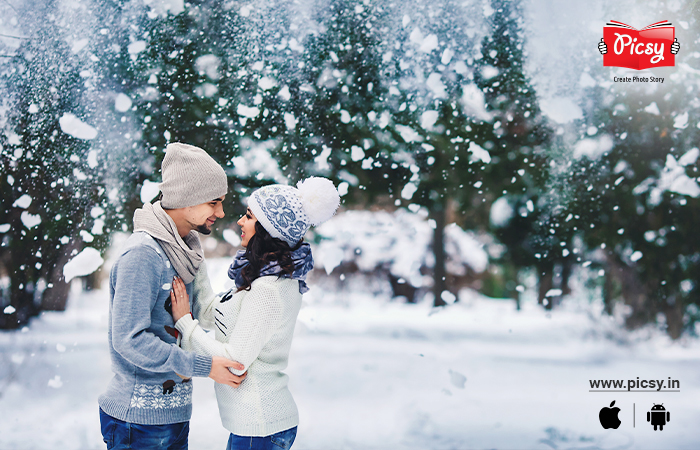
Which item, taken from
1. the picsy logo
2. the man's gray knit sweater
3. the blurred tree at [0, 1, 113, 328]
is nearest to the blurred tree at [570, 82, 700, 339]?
the picsy logo

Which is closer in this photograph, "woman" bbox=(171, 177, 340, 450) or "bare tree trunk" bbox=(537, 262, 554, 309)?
"woman" bbox=(171, 177, 340, 450)

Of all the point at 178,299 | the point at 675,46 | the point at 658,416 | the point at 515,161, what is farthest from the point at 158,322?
the point at 675,46

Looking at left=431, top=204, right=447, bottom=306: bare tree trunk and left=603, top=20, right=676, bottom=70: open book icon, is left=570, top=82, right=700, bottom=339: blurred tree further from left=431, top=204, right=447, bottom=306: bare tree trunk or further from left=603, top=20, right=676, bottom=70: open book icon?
left=431, top=204, right=447, bottom=306: bare tree trunk

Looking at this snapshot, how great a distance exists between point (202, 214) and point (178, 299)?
24 centimetres

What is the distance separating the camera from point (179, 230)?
1350mm

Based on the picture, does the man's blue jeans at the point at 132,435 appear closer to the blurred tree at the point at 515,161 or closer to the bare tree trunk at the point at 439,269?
the bare tree trunk at the point at 439,269

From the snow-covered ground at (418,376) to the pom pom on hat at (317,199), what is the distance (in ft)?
5.27

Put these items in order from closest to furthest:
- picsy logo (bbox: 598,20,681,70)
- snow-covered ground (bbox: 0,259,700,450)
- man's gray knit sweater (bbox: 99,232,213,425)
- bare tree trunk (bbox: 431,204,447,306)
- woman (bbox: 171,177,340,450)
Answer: man's gray knit sweater (bbox: 99,232,213,425) < woman (bbox: 171,177,340,450) < snow-covered ground (bbox: 0,259,700,450) < picsy logo (bbox: 598,20,681,70) < bare tree trunk (bbox: 431,204,447,306)

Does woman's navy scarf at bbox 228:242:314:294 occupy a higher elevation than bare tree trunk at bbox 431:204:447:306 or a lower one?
higher

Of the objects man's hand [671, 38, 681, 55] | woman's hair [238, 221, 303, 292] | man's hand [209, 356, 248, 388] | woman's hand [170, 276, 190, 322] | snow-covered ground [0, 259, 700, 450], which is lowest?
snow-covered ground [0, 259, 700, 450]

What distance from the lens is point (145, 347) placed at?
1.12 meters

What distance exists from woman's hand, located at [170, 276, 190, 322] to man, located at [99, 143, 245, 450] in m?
0.01

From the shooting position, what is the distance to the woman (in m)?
1.23

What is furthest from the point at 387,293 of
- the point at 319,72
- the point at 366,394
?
the point at 319,72
